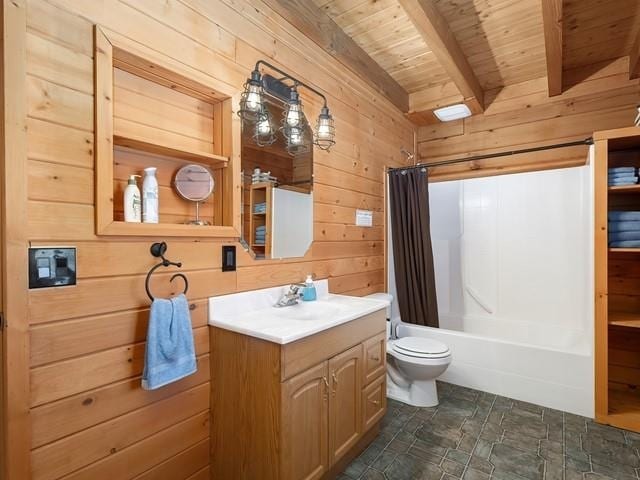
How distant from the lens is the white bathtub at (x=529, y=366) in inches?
91.3

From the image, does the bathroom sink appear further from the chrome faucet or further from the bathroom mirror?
the bathroom mirror

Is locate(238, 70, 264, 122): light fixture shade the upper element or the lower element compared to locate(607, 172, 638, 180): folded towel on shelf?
upper

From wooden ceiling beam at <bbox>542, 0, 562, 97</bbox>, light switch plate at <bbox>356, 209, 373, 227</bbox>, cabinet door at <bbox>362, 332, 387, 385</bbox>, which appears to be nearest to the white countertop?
cabinet door at <bbox>362, 332, 387, 385</bbox>

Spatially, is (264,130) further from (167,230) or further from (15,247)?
(15,247)

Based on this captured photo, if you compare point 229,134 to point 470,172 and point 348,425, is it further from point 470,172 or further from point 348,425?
point 470,172

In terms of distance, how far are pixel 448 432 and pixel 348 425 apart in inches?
30.5

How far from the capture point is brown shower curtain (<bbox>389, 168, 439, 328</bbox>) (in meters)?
3.05

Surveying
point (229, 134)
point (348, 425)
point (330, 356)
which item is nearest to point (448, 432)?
point (348, 425)

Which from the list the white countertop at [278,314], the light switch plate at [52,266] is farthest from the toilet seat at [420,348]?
the light switch plate at [52,266]

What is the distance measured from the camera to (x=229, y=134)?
1702 millimetres

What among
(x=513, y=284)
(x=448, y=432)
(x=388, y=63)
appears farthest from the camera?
(x=513, y=284)

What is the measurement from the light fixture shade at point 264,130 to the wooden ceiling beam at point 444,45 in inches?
39.0

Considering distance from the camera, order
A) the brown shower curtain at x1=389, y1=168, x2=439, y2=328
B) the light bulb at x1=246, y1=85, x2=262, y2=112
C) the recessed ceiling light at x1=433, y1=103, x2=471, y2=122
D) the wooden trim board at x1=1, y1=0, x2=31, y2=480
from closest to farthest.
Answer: the wooden trim board at x1=1, y1=0, x2=31, y2=480 → the light bulb at x1=246, y1=85, x2=262, y2=112 → the brown shower curtain at x1=389, y1=168, x2=439, y2=328 → the recessed ceiling light at x1=433, y1=103, x2=471, y2=122

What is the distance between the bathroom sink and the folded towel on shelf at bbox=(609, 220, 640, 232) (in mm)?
1928
